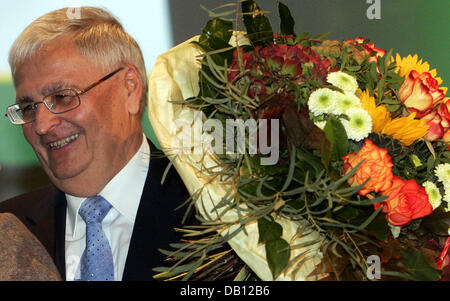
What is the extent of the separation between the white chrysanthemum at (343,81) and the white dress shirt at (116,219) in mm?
445

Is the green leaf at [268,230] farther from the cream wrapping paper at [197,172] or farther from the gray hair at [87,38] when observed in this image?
the gray hair at [87,38]

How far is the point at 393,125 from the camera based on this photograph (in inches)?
32.4

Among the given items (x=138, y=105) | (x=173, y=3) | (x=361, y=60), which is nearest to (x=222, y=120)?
(x=361, y=60)

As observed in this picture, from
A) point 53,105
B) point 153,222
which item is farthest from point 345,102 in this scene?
point 53,105

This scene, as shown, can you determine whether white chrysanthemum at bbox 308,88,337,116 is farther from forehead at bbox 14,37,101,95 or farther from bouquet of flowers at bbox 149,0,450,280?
forehead at bbox 14,37,101,95

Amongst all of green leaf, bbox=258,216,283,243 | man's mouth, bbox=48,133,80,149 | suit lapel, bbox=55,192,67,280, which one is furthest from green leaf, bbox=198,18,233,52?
suit lapel, bbox=55,192,67,280

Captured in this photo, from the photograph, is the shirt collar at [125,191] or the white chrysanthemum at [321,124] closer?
the white chrysanthemum at [321,124]

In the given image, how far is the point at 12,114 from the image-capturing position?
3.71ft

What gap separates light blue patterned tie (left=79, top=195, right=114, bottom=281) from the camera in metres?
1.08

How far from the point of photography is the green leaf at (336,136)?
0.78m

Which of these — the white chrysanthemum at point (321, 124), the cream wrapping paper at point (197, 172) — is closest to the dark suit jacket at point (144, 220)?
the cream wrapping paper at point (197, 172)

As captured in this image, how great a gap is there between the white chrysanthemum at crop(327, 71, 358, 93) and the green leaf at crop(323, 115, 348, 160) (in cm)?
7

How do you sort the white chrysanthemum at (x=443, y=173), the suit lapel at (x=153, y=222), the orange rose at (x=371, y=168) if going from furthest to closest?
the suit lapel at (x=153, y=222)
the white chrysanthemum at (x=443, y=173)
the orange rose at (x=371, y=168)
